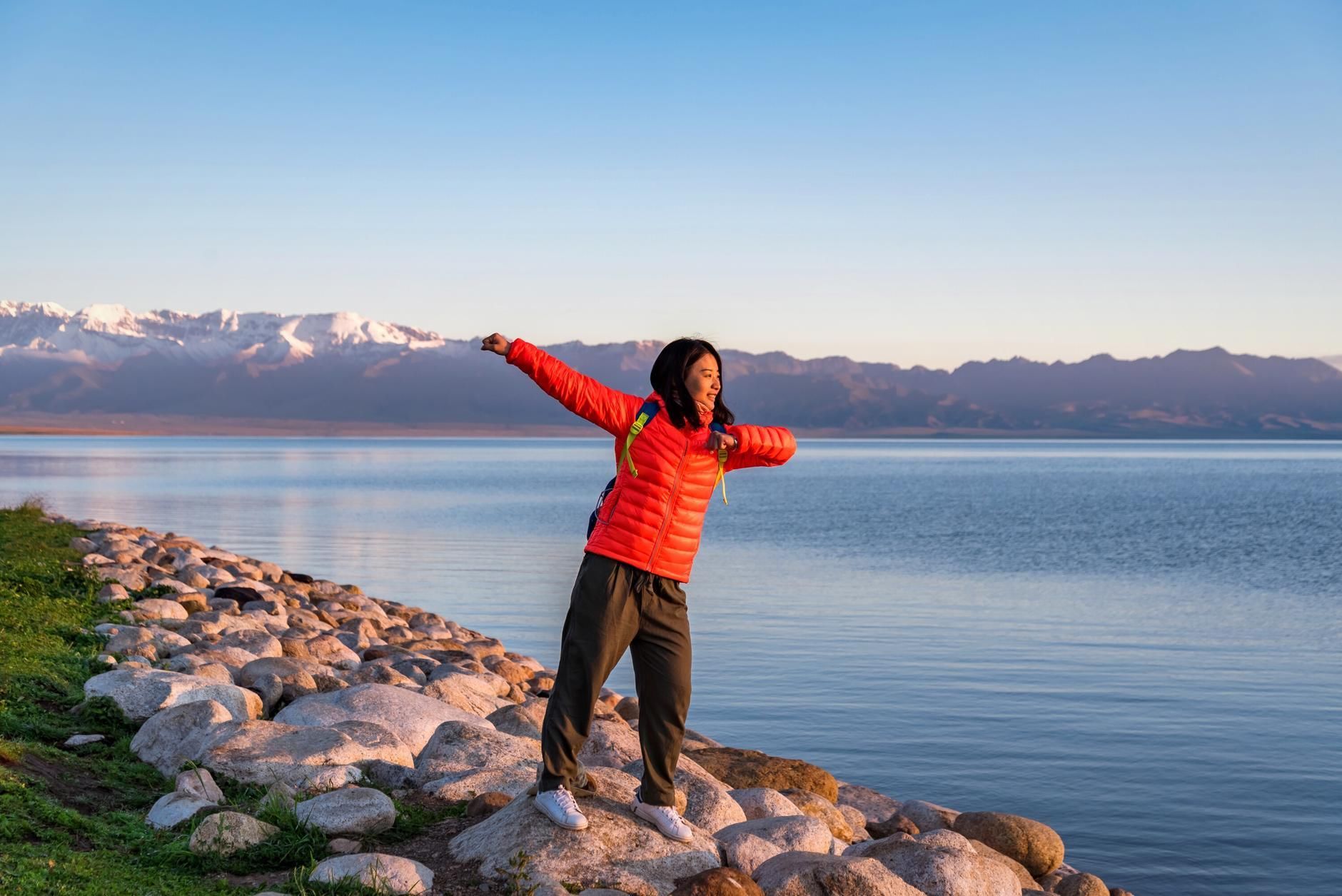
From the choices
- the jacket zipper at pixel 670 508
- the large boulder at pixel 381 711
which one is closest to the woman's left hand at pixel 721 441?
the jacket zipper at pixel 670 508


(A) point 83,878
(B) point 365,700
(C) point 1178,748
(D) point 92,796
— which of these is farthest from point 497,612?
(A) point 83,878

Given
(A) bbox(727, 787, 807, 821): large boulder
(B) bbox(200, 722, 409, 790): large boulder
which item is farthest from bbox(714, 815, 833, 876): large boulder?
(B) bbox(200, 722, 409, 790): large boulder

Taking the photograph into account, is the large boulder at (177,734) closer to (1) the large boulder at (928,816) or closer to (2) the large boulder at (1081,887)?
(1) the large boulder at (928,816)

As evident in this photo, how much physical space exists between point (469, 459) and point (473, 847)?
172920mm

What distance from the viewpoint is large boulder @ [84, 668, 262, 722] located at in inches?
361

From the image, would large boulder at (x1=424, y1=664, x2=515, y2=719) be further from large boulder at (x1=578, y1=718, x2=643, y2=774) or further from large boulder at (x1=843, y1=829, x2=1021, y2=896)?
large boulder at (x1=843, y1=829, x2=1021, y2=896)

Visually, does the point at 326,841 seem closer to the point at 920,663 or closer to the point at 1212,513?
the point at 920,663

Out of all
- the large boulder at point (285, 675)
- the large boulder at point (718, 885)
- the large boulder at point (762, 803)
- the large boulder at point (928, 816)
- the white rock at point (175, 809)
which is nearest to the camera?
the large boulder at point (718, 885)

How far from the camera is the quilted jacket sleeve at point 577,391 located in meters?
5.88

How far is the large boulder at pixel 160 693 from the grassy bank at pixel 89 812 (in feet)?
0.43

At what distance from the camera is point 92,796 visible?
7.32 m

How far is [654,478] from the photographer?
6.20 meters

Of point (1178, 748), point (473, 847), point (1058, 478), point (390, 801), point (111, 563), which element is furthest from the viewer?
point (1058, 478)

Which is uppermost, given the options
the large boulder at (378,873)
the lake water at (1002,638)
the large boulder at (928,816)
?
the large boulder at (378,873)
